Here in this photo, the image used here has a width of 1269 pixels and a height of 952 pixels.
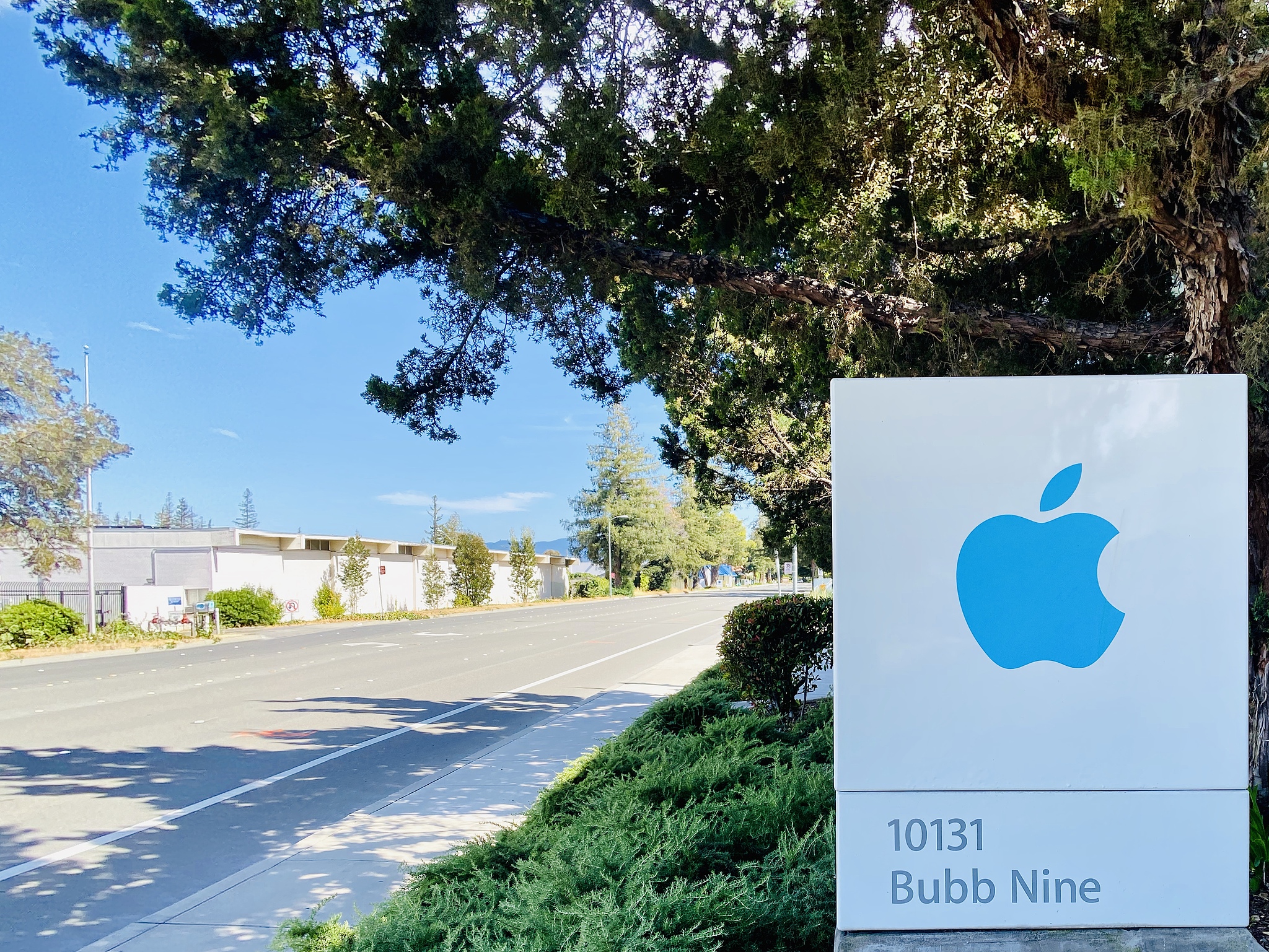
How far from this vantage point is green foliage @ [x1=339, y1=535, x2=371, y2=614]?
39.6 meters

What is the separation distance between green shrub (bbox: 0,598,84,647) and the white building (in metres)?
3.09

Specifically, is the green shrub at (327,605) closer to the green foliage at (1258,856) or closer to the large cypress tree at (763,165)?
the large cypress tree at (763,165)

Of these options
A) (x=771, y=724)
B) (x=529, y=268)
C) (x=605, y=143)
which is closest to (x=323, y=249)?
(x=529, y=268)

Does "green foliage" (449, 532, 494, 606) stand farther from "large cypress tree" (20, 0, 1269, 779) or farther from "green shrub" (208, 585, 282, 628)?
"large cypress tree" (20, 0, 1269, 779)

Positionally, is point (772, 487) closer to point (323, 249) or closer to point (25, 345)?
point (323, 249)

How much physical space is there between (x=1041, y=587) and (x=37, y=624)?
90.5 feet

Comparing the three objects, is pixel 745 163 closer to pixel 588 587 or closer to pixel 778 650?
pixel 778 650

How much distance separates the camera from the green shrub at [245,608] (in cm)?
3191

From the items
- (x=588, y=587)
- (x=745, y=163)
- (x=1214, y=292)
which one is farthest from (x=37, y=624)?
(x=588, y=587)

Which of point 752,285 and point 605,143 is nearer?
point 605,143

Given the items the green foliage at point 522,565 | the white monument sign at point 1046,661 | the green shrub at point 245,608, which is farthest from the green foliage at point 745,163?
the green foliage at point 522,565

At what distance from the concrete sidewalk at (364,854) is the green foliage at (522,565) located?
4591 centimetres

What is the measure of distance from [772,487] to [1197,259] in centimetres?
786

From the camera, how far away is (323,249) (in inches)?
273
